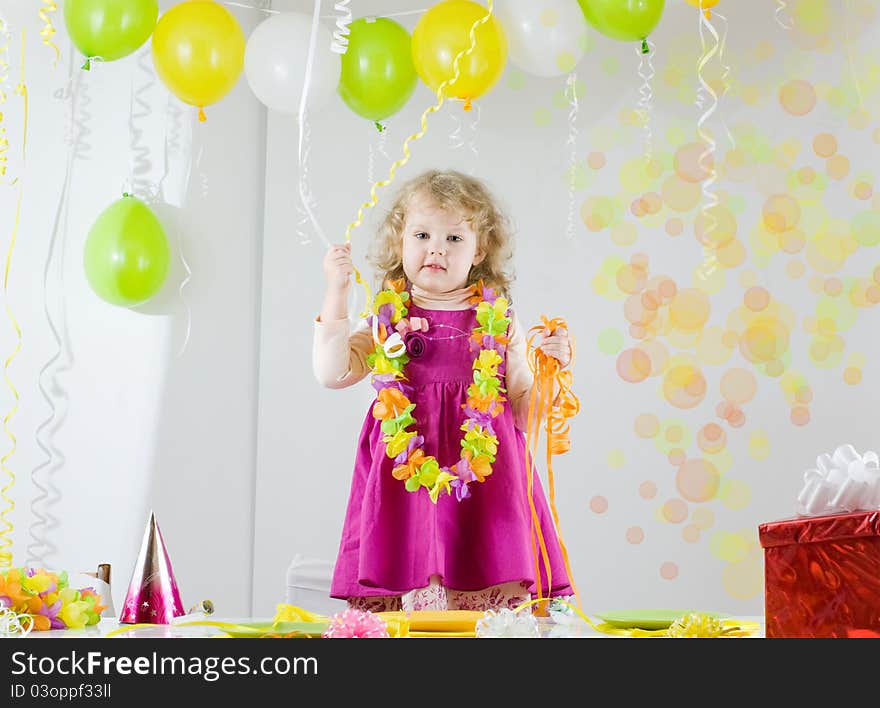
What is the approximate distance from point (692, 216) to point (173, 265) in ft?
5.14

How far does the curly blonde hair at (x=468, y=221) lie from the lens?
2203mm

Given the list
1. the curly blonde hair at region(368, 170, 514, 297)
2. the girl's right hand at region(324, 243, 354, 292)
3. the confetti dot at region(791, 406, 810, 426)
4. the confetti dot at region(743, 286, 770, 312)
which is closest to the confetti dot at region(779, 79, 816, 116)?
the confetti dot at region(743, 286, 770, 312)

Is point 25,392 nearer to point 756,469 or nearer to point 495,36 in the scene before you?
point 495,36

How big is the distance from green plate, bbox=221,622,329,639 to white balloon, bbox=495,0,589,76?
1687mm

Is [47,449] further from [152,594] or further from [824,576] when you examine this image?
[824,576]

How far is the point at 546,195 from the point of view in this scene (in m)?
3.37

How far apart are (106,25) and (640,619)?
5.98ft

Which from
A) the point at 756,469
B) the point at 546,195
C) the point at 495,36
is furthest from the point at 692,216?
the point at 495,36

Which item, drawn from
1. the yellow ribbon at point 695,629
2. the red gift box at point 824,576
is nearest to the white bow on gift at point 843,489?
the red gift box at point 824,576

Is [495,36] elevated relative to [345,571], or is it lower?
elevated

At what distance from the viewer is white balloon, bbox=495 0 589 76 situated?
2596 millimetres

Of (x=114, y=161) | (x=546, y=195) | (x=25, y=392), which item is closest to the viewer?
(x=25, y=392)
